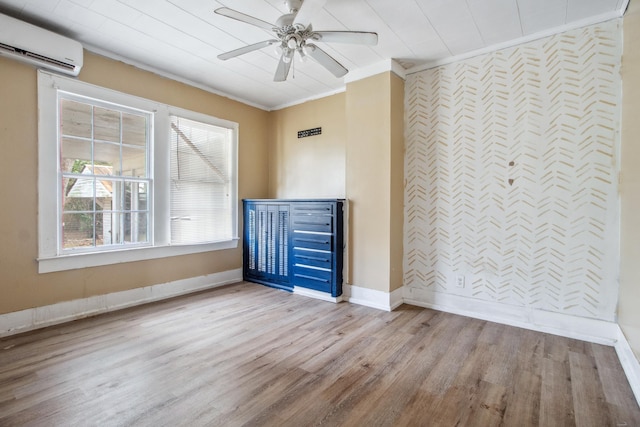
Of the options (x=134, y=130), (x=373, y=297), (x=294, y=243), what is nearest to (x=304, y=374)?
(x=373, y=297)

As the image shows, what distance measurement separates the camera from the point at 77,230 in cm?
303

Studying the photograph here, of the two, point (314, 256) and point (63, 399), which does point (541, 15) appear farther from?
point (63, 399)

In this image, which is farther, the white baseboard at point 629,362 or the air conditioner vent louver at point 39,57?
the air conditioner vent louver at point 39,57

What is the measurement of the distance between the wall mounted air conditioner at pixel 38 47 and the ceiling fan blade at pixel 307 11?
7.14 ft

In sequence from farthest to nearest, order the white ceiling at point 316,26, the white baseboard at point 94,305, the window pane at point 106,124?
the window pane at point 106,124
the white baseboard at point 94,305
the white ceiling at point 316,26

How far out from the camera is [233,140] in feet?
14.5

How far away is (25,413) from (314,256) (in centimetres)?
265

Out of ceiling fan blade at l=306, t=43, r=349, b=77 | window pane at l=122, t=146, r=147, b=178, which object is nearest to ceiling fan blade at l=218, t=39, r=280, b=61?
ceiling fan blade at l=306, t=43, r=349, b=77

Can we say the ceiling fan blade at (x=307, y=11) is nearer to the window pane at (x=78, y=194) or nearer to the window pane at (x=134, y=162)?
the window pane at (x=134, y=162)

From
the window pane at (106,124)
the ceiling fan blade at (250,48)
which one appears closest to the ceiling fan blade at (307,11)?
the ceiling fan blade at (250,48)

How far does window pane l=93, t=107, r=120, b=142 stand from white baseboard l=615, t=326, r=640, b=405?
475 centimetres

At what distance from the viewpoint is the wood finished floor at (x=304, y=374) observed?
5.43 feet

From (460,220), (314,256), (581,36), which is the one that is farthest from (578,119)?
(314,256)

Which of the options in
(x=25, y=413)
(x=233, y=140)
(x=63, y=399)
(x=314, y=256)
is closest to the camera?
(x=25, y=413)
